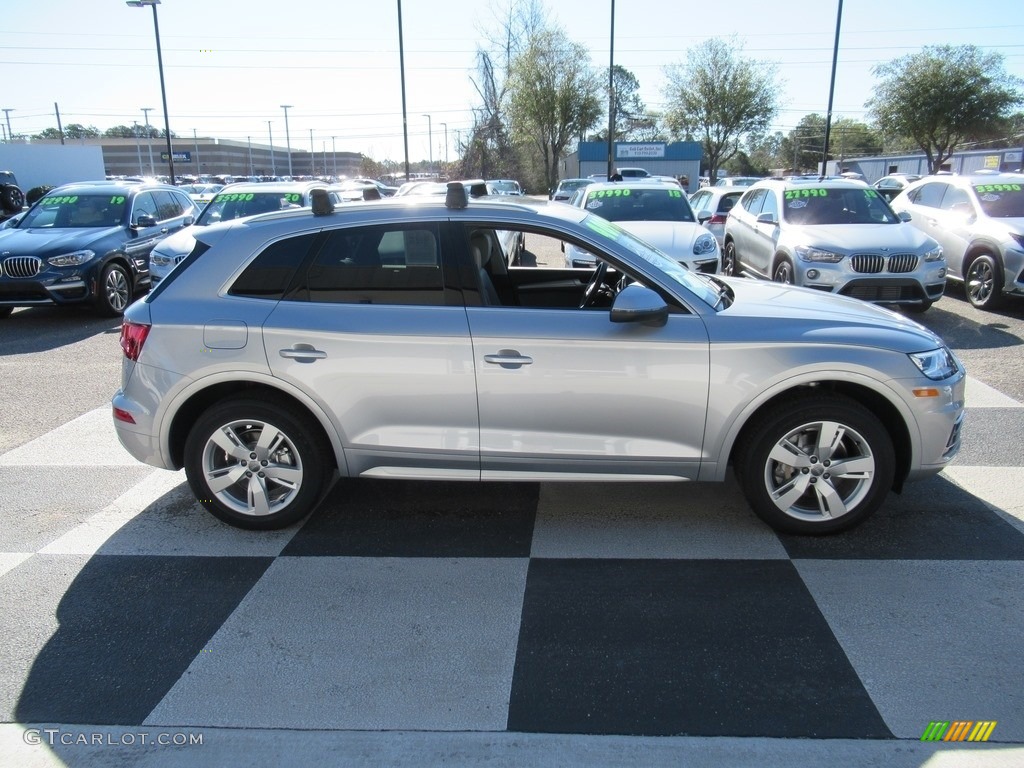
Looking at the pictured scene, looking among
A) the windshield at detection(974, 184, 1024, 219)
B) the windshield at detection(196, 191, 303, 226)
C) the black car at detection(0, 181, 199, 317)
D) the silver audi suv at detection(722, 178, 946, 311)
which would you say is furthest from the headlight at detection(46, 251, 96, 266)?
the windshield at detection(974, 184, 1024, 219)

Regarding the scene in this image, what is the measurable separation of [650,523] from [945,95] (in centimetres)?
4105

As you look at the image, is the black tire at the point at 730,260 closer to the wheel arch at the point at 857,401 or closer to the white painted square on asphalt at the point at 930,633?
the wheel arch at the point at 857,401

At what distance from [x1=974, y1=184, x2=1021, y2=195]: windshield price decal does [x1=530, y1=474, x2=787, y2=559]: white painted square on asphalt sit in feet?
27.9

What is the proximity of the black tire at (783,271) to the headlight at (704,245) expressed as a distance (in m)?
0.91

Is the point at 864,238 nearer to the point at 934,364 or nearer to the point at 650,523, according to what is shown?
the point at 934,364

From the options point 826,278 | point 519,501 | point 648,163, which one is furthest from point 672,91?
point 519,501

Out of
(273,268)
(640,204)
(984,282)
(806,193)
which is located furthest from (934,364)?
(640,204)

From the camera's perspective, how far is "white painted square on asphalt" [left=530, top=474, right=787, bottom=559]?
399cm

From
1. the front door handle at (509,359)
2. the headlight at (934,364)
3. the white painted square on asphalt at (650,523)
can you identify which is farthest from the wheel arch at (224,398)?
the headlight at (934,364)

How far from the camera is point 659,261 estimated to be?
4344 millimetres

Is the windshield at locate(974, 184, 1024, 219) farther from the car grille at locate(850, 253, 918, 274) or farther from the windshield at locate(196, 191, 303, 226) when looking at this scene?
the windshield at locate(196, 191, 303, 226)

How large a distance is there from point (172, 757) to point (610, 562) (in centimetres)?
211

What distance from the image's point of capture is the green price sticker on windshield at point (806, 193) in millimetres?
10602

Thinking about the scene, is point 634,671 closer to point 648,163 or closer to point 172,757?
point 172,757
